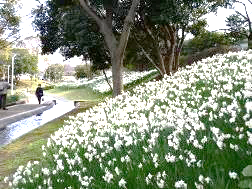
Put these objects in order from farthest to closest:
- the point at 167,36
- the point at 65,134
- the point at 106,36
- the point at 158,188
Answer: the point at 167,36, the point at 106,36, the point at 65,134, the point at 158,188

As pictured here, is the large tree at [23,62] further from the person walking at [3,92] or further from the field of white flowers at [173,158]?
the field of white flowers at [173,158]

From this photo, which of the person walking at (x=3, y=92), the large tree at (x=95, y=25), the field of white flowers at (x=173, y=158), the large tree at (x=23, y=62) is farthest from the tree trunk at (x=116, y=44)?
the large tree at (x=23, y=62)

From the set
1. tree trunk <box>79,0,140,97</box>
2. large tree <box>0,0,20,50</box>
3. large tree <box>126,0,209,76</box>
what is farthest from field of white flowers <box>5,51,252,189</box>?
large tree <box>0,0,20,50</box>

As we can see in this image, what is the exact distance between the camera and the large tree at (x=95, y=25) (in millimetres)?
17609

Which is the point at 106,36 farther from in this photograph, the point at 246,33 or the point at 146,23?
the point at 246,33

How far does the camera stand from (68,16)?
21.8 meters

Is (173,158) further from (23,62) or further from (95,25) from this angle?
(23,62)

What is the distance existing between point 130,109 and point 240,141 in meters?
5.04

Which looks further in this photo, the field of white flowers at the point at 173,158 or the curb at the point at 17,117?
the curb at the point at 17,117

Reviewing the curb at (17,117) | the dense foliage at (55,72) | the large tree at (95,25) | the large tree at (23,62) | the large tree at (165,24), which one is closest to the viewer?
the large tree at (95,25)

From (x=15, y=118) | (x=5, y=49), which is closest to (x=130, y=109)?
(x=15, y=118)

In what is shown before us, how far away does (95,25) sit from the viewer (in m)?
21.9

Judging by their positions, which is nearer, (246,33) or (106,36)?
(106,36)

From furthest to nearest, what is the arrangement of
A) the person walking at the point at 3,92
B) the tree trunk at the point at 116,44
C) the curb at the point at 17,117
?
the person walking at the point at 3,92
the curb at the point at 17,117
the tree trunk at the point at 116,44
